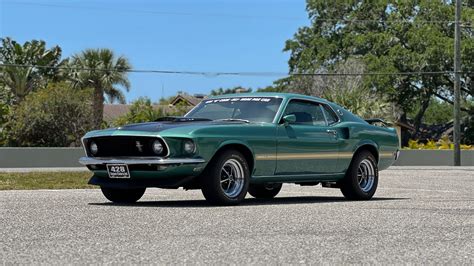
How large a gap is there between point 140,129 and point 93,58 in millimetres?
47236

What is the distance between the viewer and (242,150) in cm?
1173

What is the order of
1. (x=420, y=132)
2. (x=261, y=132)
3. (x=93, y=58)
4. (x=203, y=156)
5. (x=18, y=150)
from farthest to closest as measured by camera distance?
(x=420, y=132) → (x=93, y=58) → (x=18, y=150) → (x=261, y=132) → (x=203, y=156)

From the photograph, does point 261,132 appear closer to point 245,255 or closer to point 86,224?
point 86,224

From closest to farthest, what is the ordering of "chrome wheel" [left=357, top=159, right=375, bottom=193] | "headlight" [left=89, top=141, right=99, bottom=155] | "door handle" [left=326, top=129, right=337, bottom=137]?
"headlight" [left=89, top=141, right=99, bottom=155] → "door handle" [left=326, top=129, right=337, bottom=137] → "chrome wheel" [left=357, top=159, right=375, bottom=193]

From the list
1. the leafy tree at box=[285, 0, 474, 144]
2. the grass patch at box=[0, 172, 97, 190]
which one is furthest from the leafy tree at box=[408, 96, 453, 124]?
the grass patch at box=[0, 172, 97, 190]

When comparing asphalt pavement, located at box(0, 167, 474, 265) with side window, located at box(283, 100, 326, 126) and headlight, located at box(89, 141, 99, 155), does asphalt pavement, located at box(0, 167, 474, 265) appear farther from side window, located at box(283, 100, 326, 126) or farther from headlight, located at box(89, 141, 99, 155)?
side window, located at box(283, 100, 326, 126)

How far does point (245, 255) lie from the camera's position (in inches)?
269

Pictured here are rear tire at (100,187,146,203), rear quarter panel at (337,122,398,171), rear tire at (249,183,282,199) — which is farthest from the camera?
rear tire at (249,183,282,199)

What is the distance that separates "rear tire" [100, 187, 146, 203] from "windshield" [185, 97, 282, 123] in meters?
1.28

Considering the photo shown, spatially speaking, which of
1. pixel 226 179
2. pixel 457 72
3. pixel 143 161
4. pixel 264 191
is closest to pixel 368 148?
pixel 264 191

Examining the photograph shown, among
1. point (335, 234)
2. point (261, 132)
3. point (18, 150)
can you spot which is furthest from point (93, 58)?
point (335, 234)

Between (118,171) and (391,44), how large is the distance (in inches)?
2055

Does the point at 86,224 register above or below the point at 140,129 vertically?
below

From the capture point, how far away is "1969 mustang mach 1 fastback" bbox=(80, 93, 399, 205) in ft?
36.6
